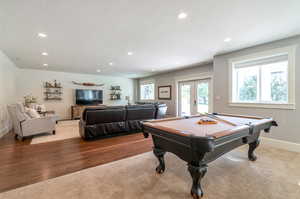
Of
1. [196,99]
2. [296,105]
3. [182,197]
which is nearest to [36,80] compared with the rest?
[196,99]

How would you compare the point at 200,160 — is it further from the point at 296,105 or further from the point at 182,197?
the point at 296,105

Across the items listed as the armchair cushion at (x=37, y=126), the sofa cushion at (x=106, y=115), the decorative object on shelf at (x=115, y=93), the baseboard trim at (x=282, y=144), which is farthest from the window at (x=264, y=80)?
the decorative object on shelf at (x=115, y=93)

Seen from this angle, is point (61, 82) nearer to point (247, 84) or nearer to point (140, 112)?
point (140, 112)

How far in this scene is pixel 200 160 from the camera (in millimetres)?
1506

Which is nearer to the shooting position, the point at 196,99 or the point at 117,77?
the point at 196,99

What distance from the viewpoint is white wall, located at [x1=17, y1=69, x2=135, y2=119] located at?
21.6ft

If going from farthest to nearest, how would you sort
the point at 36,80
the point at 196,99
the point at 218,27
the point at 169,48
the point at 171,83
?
the point at 171,83 < the point at 36,80 < the point at 196,99 < the point at 169,48 < the point at 218,27

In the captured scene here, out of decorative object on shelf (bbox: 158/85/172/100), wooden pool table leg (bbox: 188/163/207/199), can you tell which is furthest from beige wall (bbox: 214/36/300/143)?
decorative object on shelf (bbox: 158/85/172/100)

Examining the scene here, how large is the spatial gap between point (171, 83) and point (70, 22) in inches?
217

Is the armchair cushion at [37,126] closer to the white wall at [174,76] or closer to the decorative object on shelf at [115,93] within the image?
the decorative object on shelf at [115,93]

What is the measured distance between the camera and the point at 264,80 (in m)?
3.63

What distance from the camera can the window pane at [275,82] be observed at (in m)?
3.31

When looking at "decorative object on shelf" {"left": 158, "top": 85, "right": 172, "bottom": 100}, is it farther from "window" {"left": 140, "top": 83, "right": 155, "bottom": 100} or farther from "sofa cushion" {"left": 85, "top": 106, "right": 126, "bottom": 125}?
"sofa cushion" {"left": 85, "top": 106, "right": 126, "bottom": 125}

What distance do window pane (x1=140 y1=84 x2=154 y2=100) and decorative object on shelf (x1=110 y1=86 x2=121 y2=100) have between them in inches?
60.7
